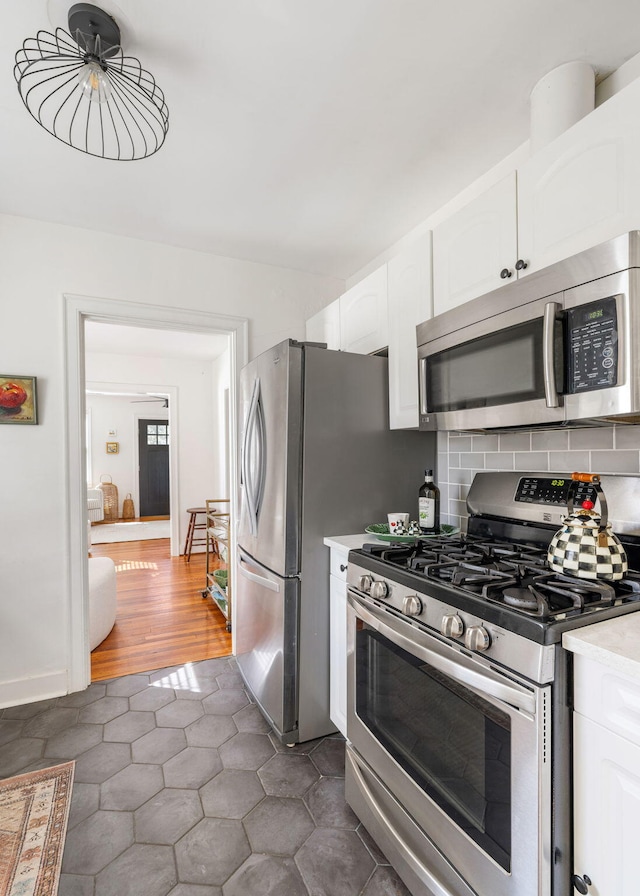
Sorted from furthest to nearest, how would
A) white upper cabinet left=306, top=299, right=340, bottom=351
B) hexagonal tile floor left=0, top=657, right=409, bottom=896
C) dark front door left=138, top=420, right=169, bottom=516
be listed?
1. dark front door left=138, top=420, right=169, bottom=516
2. white upper cabinet left=306, top=299, right=340, bottom=351
3. hexagonal tile floor left=0, top=657, right=409, bottom=896

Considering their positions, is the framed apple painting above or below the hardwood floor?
above

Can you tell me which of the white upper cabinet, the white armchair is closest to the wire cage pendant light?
the white upper cabinet

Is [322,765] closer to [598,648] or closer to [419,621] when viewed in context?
[419,621]

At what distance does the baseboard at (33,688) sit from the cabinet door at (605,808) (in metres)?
2.47

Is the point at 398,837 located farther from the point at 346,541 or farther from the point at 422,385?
the point at 422,385

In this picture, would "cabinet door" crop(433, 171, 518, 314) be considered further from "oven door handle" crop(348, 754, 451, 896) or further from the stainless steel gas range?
"oven door handle" crop(348, 754, 451, 896)

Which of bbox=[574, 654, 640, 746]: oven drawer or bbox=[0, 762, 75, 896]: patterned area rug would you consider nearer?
bbox=[574, 654, 640, 746]: oven drawer

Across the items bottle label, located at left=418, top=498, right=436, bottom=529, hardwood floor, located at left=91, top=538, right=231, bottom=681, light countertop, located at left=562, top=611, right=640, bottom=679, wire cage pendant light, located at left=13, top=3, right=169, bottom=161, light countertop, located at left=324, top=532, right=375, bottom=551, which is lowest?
hardwood floor, located at left=91, top=538, right=231, bottom=681

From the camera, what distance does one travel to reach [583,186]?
1266 millimetres

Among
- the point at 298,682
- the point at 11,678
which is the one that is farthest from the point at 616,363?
the point at 11,678

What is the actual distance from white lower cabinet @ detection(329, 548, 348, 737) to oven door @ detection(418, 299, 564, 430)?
2.33ft

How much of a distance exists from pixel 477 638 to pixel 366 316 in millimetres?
1746

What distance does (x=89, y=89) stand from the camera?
1396 mm

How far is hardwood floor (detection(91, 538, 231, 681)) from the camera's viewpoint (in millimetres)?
2844
